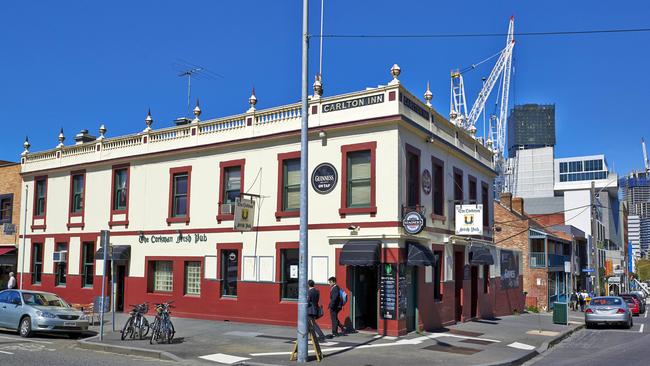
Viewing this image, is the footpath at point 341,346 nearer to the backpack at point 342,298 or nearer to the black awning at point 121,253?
the backpack at point 342,298

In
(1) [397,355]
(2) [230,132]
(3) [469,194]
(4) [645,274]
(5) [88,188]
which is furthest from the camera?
(4) [645,274]

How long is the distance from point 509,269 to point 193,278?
52.6ft

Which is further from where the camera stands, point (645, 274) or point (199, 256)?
point (645, 274)

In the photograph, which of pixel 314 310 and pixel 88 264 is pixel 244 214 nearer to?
pixel 314 310

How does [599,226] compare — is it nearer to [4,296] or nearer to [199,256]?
[199,256]

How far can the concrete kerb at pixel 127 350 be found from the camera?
48.1 feet

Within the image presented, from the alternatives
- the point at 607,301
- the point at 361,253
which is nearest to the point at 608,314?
the point at 607,301

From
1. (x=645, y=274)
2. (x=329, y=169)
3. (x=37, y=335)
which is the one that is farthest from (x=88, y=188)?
(x=645, y=274)

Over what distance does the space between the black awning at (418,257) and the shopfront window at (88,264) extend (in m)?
15.1

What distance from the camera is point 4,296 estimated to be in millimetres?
19672

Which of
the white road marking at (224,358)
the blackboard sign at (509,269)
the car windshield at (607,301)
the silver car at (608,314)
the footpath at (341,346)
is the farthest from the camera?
the blackboard sign at (509,269)

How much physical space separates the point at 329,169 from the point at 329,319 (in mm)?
4839

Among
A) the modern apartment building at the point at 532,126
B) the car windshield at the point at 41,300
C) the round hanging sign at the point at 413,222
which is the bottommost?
the car windshield at the point at 41,300

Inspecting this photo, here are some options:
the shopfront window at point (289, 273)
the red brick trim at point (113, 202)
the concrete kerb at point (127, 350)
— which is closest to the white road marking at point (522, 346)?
the shopfront window at point (289, 273)
